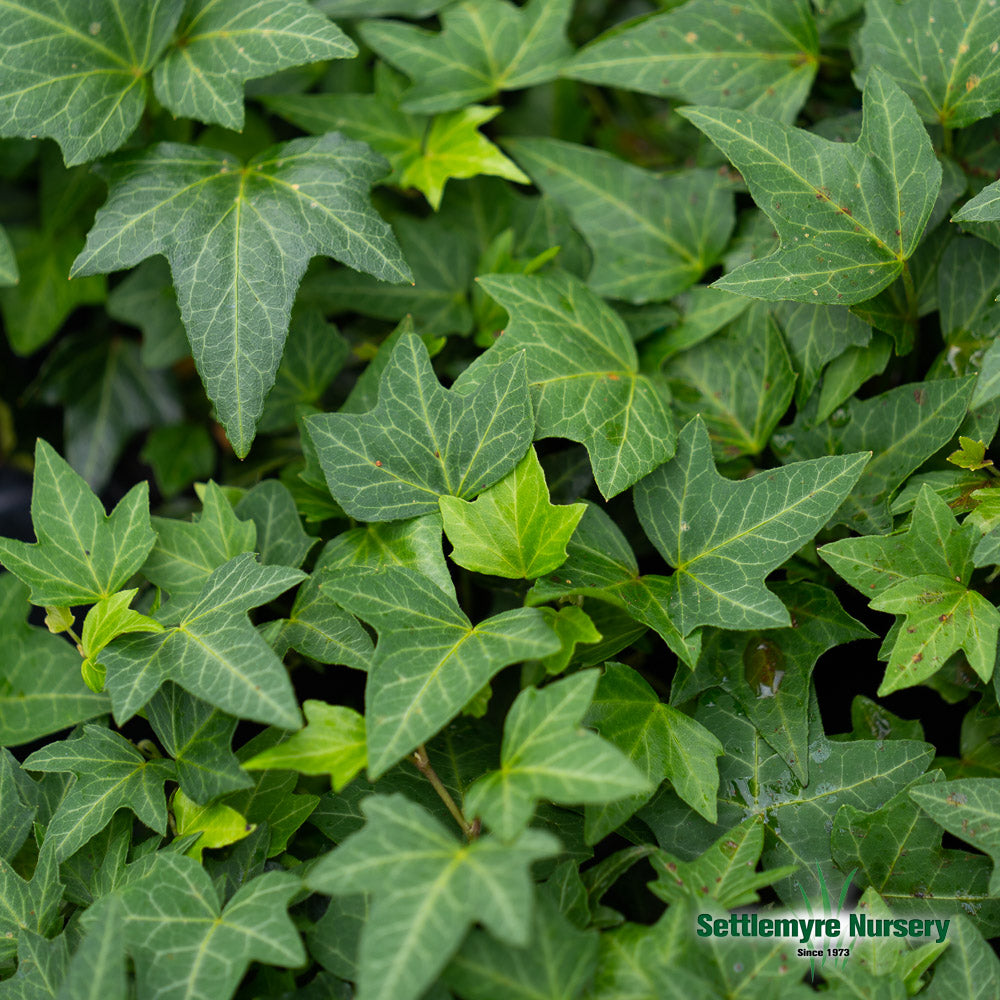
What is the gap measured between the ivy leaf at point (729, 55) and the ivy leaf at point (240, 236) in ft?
1.59

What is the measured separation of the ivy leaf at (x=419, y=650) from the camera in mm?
948

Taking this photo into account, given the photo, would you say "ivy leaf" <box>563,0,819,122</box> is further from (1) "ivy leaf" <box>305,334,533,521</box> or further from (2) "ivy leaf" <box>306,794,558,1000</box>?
(2) "ivy leaf" <box>306,794,558,1000</box>

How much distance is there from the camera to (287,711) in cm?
95

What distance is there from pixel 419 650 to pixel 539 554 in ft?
0.66

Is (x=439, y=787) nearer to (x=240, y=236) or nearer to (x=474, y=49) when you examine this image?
(x=240, y=236)

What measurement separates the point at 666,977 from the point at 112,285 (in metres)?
1.57

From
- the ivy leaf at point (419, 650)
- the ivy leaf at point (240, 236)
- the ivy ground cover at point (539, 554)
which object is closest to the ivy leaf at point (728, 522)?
the ivy ground cover at point (539, 554)

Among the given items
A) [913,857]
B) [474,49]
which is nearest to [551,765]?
[913,857]

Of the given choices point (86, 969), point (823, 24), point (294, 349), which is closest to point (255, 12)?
point (294, 349)

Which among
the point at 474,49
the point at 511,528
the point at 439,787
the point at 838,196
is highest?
the point at 474,49

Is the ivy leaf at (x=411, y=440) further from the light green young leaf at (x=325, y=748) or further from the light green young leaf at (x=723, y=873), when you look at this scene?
the light green young leaf at (x=723, y=873)

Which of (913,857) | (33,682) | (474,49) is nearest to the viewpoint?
(913,857)

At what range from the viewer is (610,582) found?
1.15 meters

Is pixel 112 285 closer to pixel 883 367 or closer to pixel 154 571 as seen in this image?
pixel 154 571
